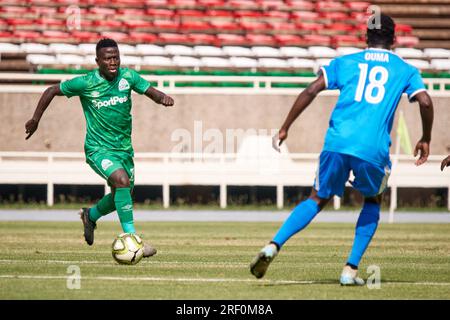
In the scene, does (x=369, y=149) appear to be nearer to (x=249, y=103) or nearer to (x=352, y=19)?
(x=249, y=103)

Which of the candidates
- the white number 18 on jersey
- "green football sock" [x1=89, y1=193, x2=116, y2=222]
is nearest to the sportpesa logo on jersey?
"green football sock" [x1=89, y1=193, x2=116, y2=222]

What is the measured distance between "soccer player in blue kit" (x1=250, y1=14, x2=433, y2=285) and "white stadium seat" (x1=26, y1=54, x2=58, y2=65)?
23.7 metres

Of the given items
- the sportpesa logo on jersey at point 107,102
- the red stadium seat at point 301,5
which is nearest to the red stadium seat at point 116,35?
the red stadium seat at point 301,5

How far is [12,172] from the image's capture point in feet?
87.2

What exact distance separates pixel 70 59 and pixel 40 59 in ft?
2.83

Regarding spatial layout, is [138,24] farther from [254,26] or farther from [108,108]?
[108,108]

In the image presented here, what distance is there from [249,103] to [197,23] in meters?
6.38

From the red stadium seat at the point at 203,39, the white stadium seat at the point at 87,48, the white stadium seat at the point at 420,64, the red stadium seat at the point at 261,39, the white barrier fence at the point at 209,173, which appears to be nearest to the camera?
the white barrier fence at the point at 209,173

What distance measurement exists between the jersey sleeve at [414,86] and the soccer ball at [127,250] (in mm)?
3403

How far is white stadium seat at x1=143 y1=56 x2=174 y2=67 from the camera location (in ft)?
106

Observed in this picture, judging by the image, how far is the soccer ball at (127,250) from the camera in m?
11.5

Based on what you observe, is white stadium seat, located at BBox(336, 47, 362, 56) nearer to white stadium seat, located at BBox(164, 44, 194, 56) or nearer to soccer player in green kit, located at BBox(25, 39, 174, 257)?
white stadium seat, located at BBox(164, 44, 194, 56)

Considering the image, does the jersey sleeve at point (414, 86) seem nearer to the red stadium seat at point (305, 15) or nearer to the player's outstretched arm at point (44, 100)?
the player's outstretched arm at point (44, 100)
